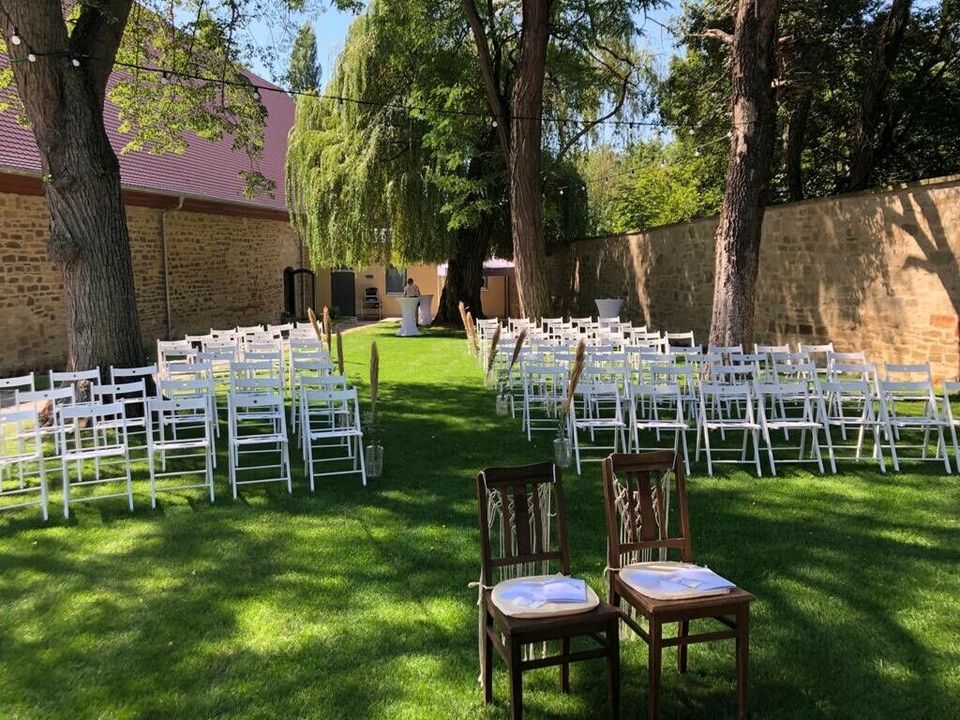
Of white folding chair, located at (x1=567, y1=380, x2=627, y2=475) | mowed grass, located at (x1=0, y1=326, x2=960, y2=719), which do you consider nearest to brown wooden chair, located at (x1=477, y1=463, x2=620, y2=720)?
mowed grass, located at (x1=0, y1=326, x2=960, y2=719)

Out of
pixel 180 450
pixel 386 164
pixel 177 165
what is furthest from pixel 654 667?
pixel 177 165

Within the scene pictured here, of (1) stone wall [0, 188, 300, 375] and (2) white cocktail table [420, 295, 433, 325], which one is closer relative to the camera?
(1) stone wall [0, 188, 300, 375]

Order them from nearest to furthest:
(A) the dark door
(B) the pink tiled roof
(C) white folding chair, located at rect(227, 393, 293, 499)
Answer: (C) white folding chair, located at rect(227, 393, 293, 499), (B) the pink tiled roof, (A) the dark door

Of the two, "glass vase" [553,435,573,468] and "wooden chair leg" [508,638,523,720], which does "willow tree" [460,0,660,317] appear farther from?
"wooden chair leg" [508,638,523,720]

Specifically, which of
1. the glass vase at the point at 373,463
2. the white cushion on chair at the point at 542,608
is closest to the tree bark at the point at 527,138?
the glass vase at the point at 373,463

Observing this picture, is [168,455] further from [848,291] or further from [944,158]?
[944,158]

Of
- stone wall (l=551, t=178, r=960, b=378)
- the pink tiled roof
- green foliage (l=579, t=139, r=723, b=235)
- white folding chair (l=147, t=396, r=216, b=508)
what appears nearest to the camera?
white folding chair (l=147, t=396, r=216, b=508)

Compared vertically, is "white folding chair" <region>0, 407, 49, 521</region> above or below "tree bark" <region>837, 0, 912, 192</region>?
below

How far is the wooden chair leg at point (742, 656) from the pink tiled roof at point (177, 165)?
1317 centimetres

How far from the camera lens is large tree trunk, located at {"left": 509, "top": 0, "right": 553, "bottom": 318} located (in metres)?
12.5

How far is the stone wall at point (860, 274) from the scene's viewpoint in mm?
9477

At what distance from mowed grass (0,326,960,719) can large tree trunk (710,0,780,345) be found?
3.08 m

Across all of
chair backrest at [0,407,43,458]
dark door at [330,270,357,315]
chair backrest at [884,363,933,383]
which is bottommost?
chair backrest at [0,407,43,458]

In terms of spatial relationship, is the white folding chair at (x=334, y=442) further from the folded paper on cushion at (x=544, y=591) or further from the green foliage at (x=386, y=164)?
the green foliage at (x=386, y=164)
